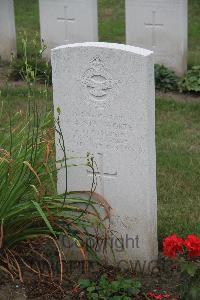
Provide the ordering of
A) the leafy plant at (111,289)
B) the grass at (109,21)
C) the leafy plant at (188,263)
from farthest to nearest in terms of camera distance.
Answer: the grass at (109,21) → the leafy plant at (111,289) → the leafy plant at (188,263)

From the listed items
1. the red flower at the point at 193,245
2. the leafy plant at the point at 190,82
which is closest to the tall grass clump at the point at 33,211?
the red flower at the point at 193,245

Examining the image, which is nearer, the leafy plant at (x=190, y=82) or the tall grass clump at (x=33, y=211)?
the tall grass clump at (x=33, y=211)

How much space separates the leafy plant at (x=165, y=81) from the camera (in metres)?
9.02

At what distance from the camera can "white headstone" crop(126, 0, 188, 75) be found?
9117mm

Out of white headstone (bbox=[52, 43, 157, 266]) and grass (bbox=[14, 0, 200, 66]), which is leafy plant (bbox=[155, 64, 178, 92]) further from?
white headstone (bbox=[52, 43, 157, 266])

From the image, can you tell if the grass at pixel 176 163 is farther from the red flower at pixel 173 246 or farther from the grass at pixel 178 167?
the red flower at pixel 173 246

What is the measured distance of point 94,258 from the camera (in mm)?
4844

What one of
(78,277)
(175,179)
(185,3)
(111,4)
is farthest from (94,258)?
(111,4)

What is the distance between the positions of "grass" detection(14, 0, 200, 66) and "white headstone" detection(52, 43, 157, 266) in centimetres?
572

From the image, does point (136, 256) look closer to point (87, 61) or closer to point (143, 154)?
point (143, 154)

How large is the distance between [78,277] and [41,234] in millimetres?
377

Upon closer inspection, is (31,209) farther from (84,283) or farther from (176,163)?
(176,163)

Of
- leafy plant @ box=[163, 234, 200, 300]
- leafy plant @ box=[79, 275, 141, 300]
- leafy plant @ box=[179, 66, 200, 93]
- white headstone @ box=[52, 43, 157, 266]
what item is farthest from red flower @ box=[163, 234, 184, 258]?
leafy plant @ box=[179, 66, 200, 93]

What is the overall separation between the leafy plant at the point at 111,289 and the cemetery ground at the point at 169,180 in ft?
0.20
